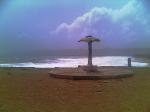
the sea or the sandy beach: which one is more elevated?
the sea

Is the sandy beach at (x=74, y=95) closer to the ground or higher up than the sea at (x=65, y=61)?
closer to the ground

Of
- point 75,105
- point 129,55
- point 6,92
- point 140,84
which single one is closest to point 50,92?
point 6,92

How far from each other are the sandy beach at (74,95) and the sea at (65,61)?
13.2ft

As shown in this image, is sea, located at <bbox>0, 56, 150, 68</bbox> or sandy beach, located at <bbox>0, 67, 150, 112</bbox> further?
sea, located at <bbox>0, 56, 150, 68</bbox>

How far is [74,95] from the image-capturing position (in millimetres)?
5004

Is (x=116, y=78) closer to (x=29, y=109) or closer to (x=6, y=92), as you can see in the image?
(x=6, y=92)

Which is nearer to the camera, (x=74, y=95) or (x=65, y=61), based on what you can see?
(x=74, y=95)

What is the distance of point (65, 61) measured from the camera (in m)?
11.5

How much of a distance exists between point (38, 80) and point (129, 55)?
16.7 ft

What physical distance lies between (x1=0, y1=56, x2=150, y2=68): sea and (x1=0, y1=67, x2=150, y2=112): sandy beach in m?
4.03

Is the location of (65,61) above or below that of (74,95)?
above

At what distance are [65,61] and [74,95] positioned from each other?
6474 millimetres

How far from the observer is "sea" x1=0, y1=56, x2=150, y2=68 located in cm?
1084

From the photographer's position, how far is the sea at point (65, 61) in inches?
427
